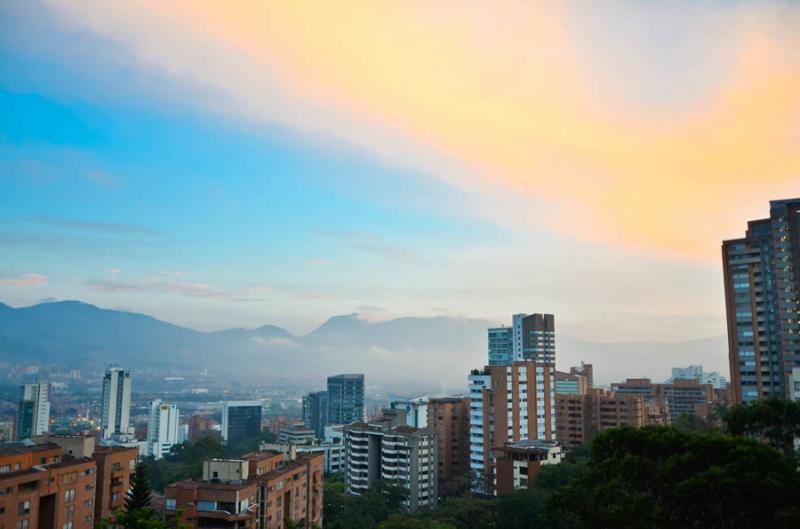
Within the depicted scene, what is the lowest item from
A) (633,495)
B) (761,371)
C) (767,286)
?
(633,495)

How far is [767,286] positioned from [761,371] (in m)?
5.43

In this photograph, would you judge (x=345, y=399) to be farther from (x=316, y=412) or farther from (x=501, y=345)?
(x=501, y=345)

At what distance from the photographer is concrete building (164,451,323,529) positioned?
23.2 m

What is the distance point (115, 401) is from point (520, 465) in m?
91.3

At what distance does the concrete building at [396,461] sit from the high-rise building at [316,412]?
6253cm

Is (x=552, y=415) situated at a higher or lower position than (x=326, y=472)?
higher

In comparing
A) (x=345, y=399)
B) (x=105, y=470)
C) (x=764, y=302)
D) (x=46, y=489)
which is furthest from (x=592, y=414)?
(x=345, y=399)

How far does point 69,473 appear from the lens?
78.3ft

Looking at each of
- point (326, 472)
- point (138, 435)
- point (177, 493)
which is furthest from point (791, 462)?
point (138, 435)

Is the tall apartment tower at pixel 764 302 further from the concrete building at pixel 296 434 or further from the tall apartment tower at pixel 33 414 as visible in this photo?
the tall apartment tower at pixel 33 414

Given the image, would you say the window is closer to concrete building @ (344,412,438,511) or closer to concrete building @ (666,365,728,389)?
concrete building @ (344,412,438,511)

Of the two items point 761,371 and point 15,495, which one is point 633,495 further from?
point 761,371

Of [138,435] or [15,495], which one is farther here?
[138,435]

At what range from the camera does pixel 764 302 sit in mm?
42969
